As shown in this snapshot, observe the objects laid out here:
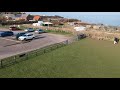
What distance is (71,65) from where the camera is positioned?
8.70m

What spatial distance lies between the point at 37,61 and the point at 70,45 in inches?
157

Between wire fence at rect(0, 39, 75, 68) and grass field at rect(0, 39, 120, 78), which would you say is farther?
wire fence at rect(0, 39, 75, 68)

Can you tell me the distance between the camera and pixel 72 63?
29.3 ft

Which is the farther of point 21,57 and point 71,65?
point 21,57

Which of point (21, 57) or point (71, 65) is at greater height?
point (21, 57)

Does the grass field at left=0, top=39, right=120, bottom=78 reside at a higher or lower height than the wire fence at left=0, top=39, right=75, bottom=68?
lower

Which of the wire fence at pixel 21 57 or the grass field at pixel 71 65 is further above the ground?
the wire fence at pixel 21 57

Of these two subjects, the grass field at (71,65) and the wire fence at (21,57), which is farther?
the wire fence at (21,57)

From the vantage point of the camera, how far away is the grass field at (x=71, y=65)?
748 centimetres

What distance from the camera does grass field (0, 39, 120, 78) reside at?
7480mm
